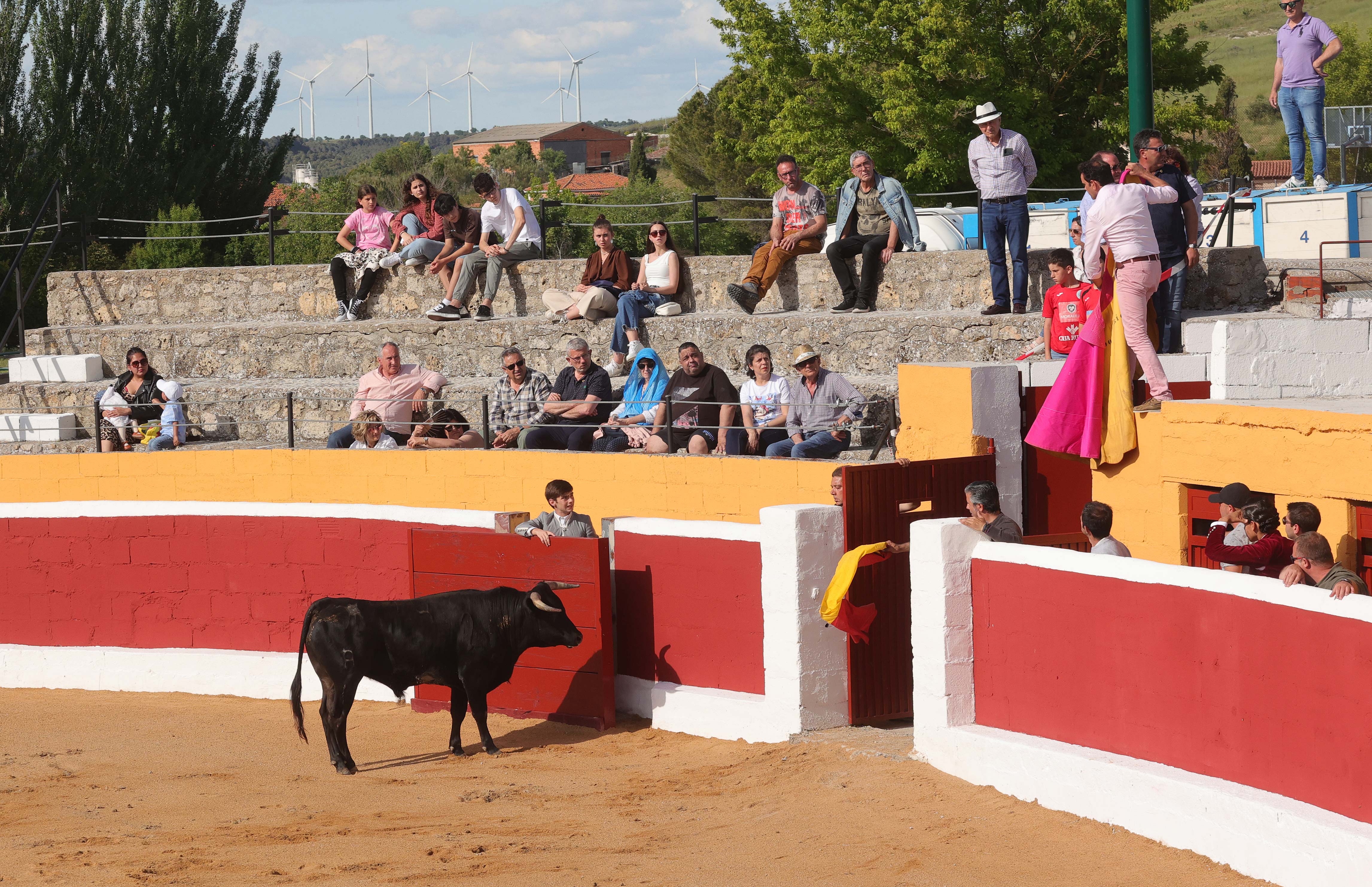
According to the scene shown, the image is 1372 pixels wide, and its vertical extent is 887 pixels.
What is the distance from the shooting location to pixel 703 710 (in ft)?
28.5

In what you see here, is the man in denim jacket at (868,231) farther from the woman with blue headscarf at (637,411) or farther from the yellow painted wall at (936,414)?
the yellow painted wall at (936,414)

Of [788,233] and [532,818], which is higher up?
[788,233]

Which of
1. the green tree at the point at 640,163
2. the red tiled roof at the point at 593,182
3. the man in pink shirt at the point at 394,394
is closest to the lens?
the man in pink shirt at the point at 394,394

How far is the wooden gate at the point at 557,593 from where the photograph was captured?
9039 millimetres

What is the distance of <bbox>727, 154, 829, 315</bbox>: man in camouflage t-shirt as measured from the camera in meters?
12.8

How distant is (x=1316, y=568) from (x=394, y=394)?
26.2 feet

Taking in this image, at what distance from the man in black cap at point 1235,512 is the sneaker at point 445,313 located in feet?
29.0

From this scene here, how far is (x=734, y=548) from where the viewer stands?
8.59 metres

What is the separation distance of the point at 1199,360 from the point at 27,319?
84.0ft

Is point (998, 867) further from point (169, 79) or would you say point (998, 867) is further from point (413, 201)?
point (169, 79)

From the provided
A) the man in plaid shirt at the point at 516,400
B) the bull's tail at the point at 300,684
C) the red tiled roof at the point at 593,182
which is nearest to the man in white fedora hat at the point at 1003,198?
the man in plaid shirt at the point at 516,400

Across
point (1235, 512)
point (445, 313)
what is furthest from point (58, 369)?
point (1235, 512)

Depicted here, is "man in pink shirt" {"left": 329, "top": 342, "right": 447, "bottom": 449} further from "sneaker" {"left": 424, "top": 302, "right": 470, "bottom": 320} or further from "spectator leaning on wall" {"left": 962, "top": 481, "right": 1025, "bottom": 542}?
"spectator leaning on wall" {"left": 962, "top": 481, "right": 1025, "bottom": 542}

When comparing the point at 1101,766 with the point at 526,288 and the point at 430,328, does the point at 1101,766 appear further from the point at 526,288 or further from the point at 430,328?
the point at 526,288
